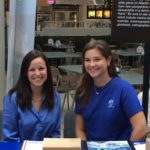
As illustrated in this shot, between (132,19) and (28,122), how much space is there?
1102 millimetres

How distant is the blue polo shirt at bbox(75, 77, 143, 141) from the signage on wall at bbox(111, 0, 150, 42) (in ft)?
1.75

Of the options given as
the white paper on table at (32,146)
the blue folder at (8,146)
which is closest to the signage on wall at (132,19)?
the white paper on table at (32,146)

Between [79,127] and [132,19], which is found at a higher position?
[132,19]

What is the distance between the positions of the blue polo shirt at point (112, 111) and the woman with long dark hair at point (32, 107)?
23cm

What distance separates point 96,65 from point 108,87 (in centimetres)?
16

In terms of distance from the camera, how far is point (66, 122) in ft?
9.79

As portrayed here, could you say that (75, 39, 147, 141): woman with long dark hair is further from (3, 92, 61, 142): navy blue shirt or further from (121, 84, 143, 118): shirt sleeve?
(3, 92, 61, 142): navy blue shirt

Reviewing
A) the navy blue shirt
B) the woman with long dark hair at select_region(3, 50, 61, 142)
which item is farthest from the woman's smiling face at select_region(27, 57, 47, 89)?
the navy blue shirt

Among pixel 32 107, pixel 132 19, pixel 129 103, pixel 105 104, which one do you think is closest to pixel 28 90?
pixel 32 107

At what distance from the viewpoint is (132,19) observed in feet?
10.2

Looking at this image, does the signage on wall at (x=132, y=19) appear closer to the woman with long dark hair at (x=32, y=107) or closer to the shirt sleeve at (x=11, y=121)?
the woman with long dark hair at (x=32, y=107)

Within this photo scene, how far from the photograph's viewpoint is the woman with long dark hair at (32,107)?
2.66m

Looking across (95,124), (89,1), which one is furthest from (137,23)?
(89,1)

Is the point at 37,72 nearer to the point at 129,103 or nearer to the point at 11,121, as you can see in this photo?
the point at 11,121
